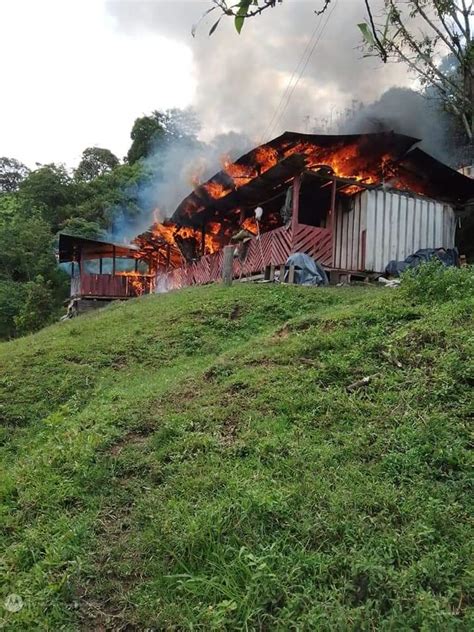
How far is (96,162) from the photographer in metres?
47.3

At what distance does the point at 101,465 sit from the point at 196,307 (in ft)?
21.5

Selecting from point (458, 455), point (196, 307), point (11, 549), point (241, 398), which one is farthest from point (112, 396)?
point (196, 307)

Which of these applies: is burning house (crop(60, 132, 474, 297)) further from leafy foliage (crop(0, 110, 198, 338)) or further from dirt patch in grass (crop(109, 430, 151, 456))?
leafy foliage (crop(0, 110, 198, 338))

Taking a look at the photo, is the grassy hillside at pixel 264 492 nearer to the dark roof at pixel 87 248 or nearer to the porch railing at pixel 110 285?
the porch railing at pixel 110 285

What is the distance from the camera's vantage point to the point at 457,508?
2.86m

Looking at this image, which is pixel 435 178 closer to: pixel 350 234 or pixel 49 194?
pixel 350 234

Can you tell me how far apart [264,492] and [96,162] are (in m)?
48.8

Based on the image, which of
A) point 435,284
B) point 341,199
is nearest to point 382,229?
point 341,199

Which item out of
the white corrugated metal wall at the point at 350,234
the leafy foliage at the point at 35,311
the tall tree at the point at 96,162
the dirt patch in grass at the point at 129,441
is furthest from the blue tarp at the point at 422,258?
the tall tree at the point at 96,162

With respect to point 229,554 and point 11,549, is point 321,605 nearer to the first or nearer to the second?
point 229,554

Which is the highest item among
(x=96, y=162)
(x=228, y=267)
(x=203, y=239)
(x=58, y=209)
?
(x=96, y=162)

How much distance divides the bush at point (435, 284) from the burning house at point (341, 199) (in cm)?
592

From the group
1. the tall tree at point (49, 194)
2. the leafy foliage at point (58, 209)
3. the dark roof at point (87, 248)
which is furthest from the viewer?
the tall tree at point (49, 194)

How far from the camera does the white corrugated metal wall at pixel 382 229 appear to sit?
44.4 ft
